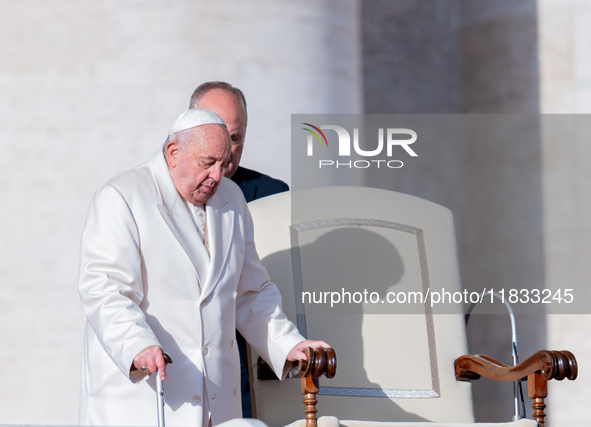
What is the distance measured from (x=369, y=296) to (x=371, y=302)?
0.02 meters

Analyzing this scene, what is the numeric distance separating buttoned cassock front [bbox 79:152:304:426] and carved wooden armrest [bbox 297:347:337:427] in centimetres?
21

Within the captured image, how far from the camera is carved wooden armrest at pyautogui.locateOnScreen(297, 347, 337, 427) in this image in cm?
293

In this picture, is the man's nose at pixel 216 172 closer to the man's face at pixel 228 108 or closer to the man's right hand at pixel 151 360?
the man's right hand at pixel 151 360

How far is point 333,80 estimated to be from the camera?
5.27 meters

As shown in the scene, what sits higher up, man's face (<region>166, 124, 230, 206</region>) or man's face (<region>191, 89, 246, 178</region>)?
man's face (<region>191, 89, 246, 178</region>)

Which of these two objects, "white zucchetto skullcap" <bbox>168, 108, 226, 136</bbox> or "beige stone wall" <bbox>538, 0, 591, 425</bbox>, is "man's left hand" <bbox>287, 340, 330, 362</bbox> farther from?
"beige stone wall" <bbox>538, 0, 591, 425</bbox>

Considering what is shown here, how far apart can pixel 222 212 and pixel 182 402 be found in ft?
1.95

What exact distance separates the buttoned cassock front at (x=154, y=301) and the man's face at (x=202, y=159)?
0.09 m

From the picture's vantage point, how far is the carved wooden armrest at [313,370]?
2.93 metres

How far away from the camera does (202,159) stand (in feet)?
9.32

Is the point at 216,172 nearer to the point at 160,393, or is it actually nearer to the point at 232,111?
the point at 160,393

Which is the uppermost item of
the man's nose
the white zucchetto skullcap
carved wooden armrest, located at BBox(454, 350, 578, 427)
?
the white zucchetto skullcap

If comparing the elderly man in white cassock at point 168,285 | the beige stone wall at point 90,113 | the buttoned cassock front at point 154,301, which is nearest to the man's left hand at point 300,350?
the elderly man in white cassock at point 168,285

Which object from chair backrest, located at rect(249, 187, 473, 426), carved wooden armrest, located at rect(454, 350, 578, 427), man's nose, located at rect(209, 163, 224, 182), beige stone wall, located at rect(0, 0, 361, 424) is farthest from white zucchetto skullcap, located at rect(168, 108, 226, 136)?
beige stone wall, located at rect(0, 0, 361, 424)
